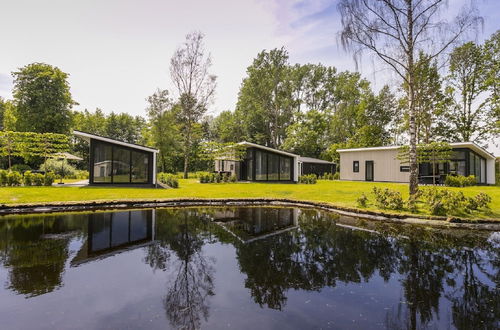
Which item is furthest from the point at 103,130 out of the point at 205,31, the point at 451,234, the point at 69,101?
the point at 451,234

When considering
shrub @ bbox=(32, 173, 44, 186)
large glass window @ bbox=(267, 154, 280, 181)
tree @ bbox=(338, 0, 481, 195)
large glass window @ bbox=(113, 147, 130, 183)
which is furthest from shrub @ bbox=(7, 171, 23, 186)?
tree @ bbox=(338, 0, 481, 195)

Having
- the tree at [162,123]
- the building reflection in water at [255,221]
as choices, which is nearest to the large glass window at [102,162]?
the building reflection in water at [255,221]

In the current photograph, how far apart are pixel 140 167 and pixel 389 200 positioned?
44.8ft

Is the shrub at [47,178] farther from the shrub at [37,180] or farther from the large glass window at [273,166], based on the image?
the large glass window at [273,166]

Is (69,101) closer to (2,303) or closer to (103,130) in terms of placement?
(103,130)

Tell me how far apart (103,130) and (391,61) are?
4170cm

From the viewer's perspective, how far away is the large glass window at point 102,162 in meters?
15.3

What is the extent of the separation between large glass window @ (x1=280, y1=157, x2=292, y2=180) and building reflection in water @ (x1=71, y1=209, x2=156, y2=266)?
14.5m

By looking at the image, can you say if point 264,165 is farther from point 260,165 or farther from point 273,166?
point 273,166

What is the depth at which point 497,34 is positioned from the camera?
2412cm

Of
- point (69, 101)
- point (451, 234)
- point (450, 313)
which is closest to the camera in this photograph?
point (450, 313)

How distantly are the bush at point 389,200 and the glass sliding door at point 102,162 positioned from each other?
1406cm

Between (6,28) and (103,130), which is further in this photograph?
(103,130)

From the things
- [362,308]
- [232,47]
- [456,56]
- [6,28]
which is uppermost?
[232,47]
